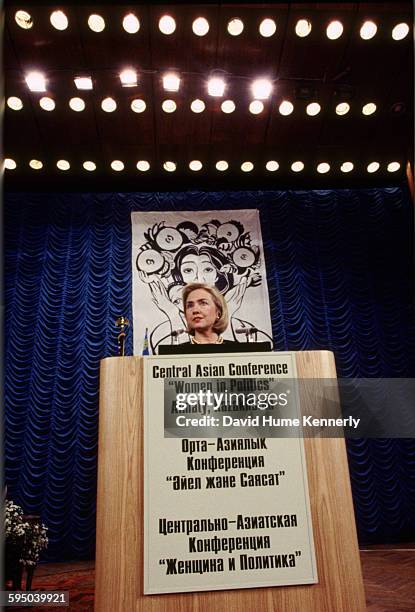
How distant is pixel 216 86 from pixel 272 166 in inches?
58.6

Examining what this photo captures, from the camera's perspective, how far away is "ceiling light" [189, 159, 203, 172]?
556 cm

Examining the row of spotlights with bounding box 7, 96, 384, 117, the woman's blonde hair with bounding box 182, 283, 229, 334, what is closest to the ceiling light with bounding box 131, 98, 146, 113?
the row of spotlights with bounding box 7, 96, 384, 117

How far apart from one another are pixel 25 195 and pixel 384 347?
15.5 ft

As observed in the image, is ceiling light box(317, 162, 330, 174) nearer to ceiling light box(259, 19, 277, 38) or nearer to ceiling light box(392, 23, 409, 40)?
ceiling light box(392, 23, 409, 40)

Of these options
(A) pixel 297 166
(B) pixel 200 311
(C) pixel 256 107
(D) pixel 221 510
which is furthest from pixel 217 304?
(A) pixel 297 166

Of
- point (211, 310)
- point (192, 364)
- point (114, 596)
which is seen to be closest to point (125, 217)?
point (211, 310)

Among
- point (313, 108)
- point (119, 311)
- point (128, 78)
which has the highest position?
point (313, 108)

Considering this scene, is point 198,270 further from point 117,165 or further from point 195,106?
point 195,106

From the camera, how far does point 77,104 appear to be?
471 centimetres

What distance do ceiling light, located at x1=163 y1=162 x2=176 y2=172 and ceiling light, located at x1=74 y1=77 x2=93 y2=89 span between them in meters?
1.38

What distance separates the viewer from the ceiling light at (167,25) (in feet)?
→ 13.1

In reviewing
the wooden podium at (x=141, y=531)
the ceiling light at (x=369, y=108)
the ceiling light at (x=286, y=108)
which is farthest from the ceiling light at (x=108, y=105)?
the wooden podium at (x=141, y=531)

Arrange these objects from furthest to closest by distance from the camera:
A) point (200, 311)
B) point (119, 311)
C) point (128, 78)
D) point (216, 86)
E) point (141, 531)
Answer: point (119, 311), point (216, 86), point (128, 78), point (200, 311), point (141, 531)

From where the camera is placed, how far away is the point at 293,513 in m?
1.39
